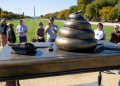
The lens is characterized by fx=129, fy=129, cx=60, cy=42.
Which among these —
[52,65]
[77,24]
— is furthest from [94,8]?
[52,65]

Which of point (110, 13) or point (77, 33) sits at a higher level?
point (110, 13)

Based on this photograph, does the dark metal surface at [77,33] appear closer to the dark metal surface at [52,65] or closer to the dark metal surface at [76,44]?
the dark metal surface at [76,44]

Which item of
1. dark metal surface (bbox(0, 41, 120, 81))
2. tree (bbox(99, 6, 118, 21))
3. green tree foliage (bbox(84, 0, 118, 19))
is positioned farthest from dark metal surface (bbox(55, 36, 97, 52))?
→ green tree foliage (bbox(84, 0, 118, 19))

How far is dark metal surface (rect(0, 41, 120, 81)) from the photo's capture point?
141cm

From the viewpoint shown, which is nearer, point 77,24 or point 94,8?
point 77,24

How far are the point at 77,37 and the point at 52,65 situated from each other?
51cm

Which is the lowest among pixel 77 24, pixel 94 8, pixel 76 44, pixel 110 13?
pixel 76 44

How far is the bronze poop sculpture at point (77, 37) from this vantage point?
168 centimetres

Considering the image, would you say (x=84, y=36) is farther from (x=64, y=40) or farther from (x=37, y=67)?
(x=37, y=67)

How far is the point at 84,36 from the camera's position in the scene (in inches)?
67.4

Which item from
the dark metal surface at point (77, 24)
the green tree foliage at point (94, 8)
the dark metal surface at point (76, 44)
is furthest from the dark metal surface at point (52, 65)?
the green tree foliage at point (94, 8)

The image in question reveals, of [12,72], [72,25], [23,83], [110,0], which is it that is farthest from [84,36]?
[110,0]

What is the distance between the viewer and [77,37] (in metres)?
1.71

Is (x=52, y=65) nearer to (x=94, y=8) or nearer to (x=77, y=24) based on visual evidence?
(x=77, y=24)
